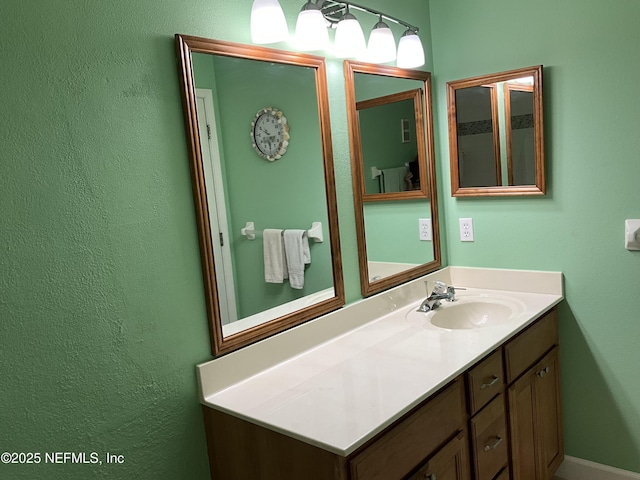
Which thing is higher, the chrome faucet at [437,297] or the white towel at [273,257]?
the white towel at [273,257]

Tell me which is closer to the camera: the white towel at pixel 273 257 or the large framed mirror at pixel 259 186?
the large framed mirror at pixel 259 186

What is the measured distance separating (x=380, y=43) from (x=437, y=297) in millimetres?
1062

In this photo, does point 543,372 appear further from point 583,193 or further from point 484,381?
point 583,193

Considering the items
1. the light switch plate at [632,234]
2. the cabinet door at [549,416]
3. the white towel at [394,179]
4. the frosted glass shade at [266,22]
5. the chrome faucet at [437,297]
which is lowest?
the cabinet door at [549,416]

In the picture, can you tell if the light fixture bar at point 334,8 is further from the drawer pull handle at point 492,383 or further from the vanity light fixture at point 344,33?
the drawer pull handle at point 492,383

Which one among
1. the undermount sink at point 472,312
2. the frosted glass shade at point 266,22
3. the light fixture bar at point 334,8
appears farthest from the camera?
the undermount sink at point 472,312

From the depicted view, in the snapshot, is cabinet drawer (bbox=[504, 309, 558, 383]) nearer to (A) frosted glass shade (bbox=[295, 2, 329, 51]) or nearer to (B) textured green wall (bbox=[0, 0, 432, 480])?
(B) textured green wall (bbox=[0, 0, 432, 480])

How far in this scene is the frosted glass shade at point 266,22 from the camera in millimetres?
1589

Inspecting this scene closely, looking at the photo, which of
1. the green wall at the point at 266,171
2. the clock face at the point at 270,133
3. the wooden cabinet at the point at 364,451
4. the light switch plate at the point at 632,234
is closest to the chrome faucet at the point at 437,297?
the green wall at the point at 266,171

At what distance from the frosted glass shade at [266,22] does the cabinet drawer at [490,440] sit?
136 cm

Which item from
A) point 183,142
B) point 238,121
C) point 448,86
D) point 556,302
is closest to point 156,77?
point 183,142

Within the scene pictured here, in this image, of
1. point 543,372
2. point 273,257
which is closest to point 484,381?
point 543,372

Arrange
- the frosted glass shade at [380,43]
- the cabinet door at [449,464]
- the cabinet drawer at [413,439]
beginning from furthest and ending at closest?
the frosted glass shade at [380,43], the cabinet door at [449,464], the cabinet drawer at [413,439]

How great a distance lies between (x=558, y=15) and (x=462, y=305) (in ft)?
4.08
